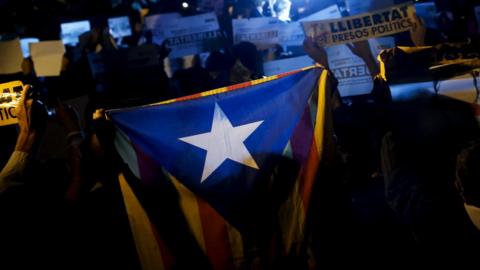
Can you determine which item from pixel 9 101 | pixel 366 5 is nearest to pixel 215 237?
pixel 9 101

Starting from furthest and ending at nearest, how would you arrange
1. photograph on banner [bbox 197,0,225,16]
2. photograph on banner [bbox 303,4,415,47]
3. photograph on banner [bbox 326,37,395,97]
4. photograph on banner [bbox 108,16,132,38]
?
photograph on banner [bbox 108,16,132,38] < photograph on banner [bbox 197,0,225,16] < photograph on banner [bbox 326,37,395,97] < photograph on banner [bbox 303,4,415,47]

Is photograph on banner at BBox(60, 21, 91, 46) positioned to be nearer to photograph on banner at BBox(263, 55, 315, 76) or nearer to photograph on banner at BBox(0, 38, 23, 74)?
photograph on banner at BBox(0, 38, 23, 74)

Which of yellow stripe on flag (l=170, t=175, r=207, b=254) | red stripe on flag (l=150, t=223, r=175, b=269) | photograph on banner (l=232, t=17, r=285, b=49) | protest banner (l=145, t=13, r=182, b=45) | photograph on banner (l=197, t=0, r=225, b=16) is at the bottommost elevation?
red stripe on flag (l=150, t=223, r=175, b=269)

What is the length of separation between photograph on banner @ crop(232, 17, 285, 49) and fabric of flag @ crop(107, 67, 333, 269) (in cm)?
242

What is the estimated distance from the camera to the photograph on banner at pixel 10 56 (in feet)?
15.0

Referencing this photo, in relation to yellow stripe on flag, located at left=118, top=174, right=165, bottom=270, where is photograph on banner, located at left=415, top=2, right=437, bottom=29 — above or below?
above

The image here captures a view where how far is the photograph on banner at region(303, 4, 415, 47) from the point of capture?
4.12 meters

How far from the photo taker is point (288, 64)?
463 centimetres

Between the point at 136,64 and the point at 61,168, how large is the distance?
236cm

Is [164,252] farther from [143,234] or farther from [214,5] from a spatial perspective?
[214,5]

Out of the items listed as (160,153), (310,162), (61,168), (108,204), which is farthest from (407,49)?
(61,168)

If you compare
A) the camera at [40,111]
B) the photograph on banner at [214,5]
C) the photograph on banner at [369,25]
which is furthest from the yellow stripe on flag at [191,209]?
the photograph on banner at [214,5]

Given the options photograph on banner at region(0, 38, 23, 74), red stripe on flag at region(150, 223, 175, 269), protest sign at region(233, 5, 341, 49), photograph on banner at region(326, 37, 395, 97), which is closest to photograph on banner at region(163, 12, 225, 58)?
protest sign at region(233, 5, 341, 49)

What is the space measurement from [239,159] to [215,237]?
1.92 feet
